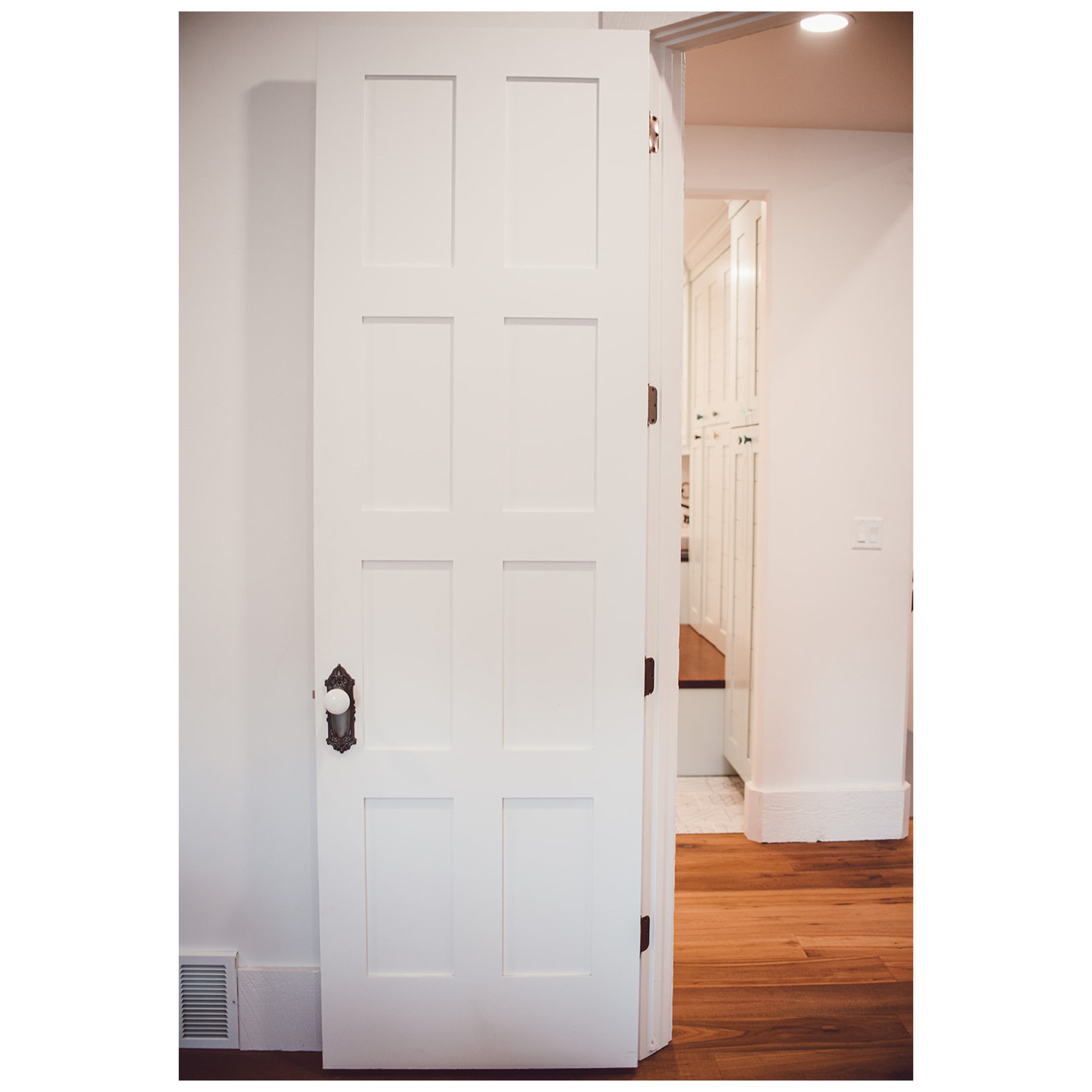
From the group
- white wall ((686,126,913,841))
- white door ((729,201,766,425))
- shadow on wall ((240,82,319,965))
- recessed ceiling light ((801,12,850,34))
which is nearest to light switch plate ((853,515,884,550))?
white wall ((686,126,913,841))

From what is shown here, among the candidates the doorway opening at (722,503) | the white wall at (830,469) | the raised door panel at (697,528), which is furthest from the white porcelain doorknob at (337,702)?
the raised door panel at (697,528)

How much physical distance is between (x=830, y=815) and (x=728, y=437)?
1.68 m

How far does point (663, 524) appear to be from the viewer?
172 centimetres

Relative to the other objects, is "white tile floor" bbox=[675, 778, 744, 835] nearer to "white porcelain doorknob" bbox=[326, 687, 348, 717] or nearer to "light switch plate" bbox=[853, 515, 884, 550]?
"light switch plate" bbox=[853, 515, 884, 550]

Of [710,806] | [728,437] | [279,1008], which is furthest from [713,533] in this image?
[279,1008]

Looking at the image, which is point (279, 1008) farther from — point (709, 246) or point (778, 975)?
point (709, 246)

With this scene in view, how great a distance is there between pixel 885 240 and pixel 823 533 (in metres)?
1.09

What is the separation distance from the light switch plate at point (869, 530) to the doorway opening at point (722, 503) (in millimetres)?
381

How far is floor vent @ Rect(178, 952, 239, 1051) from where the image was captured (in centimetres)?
180

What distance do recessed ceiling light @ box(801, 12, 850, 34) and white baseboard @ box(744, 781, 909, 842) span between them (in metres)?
2.49

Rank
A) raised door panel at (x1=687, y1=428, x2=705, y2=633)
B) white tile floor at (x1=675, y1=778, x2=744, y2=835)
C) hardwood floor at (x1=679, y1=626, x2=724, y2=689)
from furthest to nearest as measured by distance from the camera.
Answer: raised door panel at (x1=687, y1=428, x2=705, y2=633), hardwood floor at (x1=679, y1=626, x2=724, y2=689), white tile floor at (x1=675, y1=778, x2=744, y2=835)

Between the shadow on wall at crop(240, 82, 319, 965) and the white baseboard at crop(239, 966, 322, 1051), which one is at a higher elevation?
the shadow on wall at crop(240, 82, 319, 965)

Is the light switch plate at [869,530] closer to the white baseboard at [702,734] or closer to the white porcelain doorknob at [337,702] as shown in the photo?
the white baseboard at [702,734]

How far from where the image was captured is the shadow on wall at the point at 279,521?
172 centimetres
